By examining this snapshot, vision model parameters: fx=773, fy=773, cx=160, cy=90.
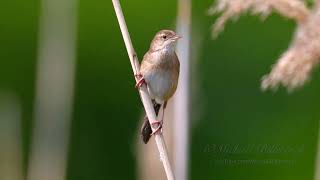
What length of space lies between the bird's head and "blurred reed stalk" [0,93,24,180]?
60 centimetres

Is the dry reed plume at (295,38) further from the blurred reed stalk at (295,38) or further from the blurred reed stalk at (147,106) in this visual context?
the blurred reed stalk at (147,106)

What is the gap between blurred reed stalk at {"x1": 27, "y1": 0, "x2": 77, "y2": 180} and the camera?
109 inches

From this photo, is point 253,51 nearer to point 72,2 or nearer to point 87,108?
point 87,108

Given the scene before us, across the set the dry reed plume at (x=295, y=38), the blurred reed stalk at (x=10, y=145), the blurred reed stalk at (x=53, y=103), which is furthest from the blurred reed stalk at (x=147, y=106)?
the blurred reed stalk at (x=10, y=145)

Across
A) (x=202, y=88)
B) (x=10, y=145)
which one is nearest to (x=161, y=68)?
(x=202, y=88)

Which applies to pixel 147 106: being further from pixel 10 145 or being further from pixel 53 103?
pixel 10 145

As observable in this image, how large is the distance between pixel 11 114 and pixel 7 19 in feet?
3.04

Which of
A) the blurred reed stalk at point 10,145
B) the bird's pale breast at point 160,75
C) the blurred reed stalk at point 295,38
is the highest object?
the blurred reed stalk at point 295,38

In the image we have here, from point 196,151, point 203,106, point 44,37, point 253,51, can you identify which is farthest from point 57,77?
point 253,51

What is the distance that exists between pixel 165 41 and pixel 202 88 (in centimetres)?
36

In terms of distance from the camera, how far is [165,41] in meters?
2.92

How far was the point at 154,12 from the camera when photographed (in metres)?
3.59

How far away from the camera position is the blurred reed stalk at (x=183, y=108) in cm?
249

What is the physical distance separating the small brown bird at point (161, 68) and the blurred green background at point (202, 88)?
10.7 inches
